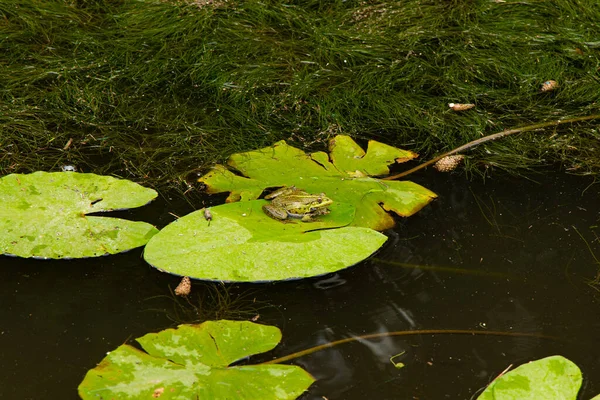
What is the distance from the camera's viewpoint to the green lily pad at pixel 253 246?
280 centimetres

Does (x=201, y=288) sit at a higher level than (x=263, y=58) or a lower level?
lower

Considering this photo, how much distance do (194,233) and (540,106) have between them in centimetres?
226

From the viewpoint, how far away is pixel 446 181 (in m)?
3.59

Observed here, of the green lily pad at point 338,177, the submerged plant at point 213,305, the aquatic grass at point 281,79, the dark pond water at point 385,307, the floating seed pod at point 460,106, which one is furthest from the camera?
the floating seed pod at point 460,106

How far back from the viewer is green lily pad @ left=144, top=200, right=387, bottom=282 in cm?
280

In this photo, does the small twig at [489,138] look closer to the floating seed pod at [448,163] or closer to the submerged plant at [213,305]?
the floating seed pod at [448,163]

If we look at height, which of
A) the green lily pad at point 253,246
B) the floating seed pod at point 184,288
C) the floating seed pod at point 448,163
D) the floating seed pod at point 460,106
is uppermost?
the floating seed pod at point 460,106

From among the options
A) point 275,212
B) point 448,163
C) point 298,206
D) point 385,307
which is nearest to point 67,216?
point 275,212

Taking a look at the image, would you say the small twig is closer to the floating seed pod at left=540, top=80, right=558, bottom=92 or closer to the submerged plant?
the floating seed pod at left=540, top=80, right=558, bottom=92

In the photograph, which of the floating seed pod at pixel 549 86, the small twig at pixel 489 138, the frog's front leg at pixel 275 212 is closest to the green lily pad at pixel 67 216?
the frog's front leg at pixel 275 212

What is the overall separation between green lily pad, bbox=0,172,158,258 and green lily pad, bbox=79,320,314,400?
1.88 ft

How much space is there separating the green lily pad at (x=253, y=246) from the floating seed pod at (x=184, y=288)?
93mm

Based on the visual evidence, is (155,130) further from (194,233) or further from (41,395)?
(41,395)

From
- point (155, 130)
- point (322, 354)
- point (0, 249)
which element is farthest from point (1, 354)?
point (155, 130)
